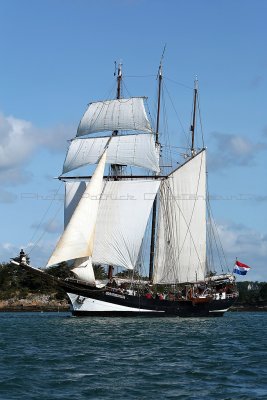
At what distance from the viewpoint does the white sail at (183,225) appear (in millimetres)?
91188

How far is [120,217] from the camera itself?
8931 centimetres

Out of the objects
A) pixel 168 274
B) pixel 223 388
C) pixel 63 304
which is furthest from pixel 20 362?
pixel 63 304

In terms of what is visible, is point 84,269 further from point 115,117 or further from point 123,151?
point 115,117

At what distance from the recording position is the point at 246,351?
153ft

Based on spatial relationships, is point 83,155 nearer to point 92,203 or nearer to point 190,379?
point 92,203

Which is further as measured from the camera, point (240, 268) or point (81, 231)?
point (240, 268)

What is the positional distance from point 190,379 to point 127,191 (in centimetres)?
5798

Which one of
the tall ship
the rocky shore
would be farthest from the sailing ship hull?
the rocky shore

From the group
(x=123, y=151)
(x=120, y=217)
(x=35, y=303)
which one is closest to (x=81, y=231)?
(x=120, y=217)

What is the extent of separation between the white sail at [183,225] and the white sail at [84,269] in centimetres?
1140

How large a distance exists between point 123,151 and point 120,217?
8297mm

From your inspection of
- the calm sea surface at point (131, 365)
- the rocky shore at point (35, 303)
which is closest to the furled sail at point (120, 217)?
the calm sea surface at point (131, 365)

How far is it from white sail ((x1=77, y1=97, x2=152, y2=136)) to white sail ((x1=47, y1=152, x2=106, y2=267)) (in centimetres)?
1247

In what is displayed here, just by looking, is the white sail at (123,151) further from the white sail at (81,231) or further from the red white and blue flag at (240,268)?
the red white and blue flag at (240,268)
